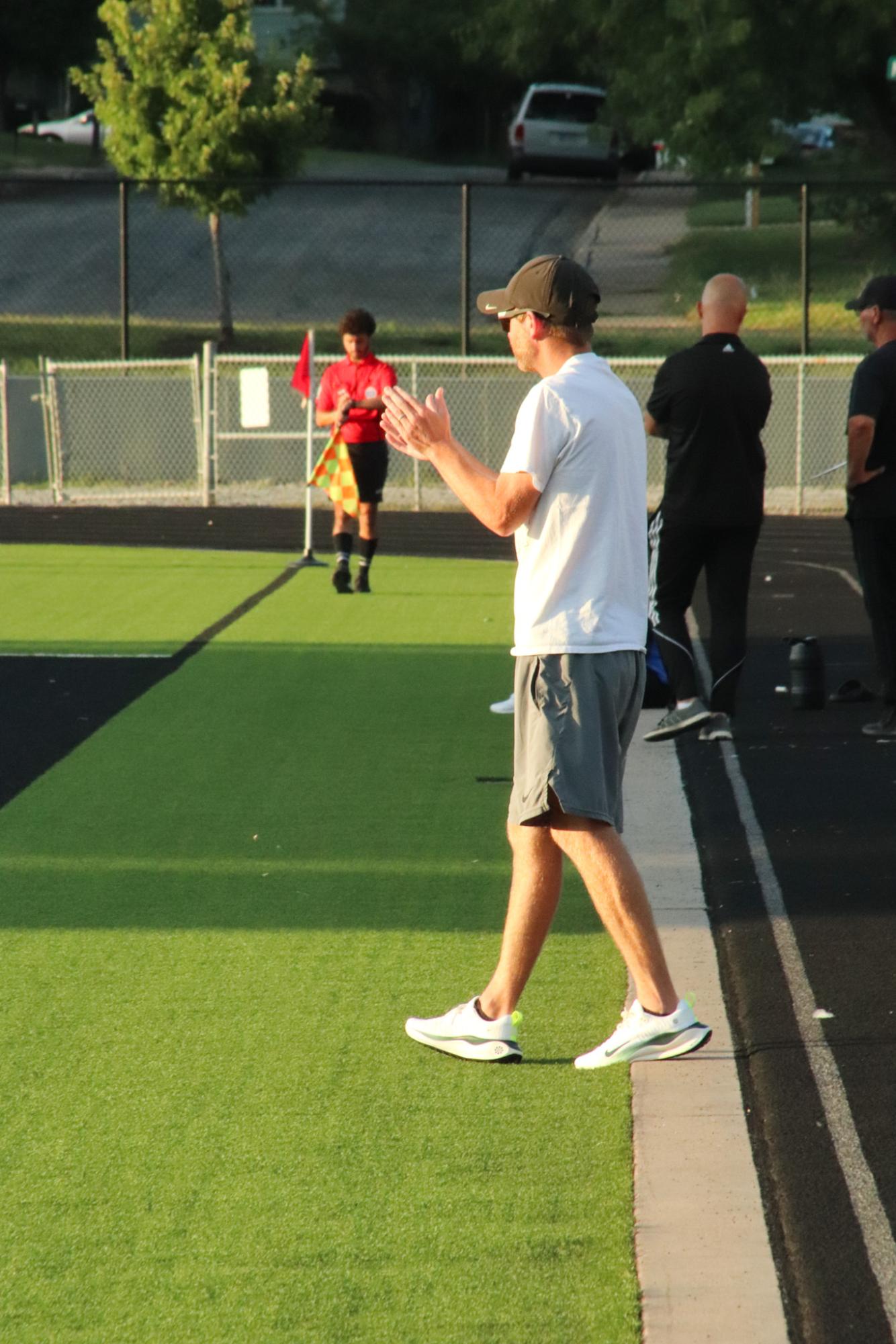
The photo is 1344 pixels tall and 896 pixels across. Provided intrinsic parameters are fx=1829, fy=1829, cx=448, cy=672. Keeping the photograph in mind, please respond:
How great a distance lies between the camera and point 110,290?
116ft

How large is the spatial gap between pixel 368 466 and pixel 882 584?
563cm

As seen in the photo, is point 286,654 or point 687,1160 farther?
point 286,654

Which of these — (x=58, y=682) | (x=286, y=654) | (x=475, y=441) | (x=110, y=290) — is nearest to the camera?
(x=58, y=682)

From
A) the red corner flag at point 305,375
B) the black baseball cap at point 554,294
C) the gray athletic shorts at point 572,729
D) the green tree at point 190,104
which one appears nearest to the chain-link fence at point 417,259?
the green tree at point 190,104

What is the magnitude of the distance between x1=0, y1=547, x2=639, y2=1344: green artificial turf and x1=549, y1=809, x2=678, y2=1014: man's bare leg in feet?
1.02

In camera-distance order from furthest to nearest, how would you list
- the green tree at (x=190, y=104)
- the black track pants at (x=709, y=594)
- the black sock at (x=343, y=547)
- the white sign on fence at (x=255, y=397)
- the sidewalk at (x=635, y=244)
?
1. the sidewalk at (x=635, y=244)
2. the green tree at (x=190, y=104)
3. the white sign on fence at (x=255, y=397)
4. the black sock at (x=343, y=547)
5. the black track pants at (x=709, y=594)

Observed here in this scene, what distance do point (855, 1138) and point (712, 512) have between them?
15.2 ft

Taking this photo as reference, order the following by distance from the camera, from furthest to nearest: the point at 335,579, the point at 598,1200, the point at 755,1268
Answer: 1. the point at 335,579
2. the point at 598,1200
3. the point at 755,1268

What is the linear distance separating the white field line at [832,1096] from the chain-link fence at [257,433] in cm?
1523

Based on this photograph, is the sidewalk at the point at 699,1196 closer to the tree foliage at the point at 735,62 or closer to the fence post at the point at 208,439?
the fence post at the point at 208,439

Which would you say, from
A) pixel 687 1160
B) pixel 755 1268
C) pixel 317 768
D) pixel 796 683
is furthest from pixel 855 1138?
pixel 796 683

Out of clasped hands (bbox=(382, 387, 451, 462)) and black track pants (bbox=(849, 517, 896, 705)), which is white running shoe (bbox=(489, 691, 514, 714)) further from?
clasped hands (bbox=(382, 387, 451, 462))

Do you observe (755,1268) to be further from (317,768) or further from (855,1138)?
(317,768)

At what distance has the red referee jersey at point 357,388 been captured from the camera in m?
13.2
